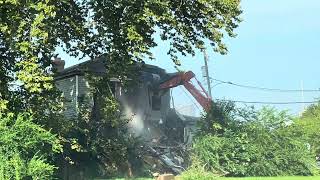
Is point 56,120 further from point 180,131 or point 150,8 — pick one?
point 180,131

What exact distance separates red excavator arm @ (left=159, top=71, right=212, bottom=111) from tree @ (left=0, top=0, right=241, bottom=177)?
11330 millimetres

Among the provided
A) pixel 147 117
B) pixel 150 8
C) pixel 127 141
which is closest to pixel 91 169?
pixel 127 141

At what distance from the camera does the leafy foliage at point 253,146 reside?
1211 inches

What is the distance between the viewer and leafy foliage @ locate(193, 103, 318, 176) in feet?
101

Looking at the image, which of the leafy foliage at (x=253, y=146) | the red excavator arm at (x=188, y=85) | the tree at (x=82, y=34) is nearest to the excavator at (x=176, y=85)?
the red excavator arm at (x=188, y=85)

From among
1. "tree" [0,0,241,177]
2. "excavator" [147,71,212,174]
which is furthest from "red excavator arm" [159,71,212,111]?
"tree" [0,0,241,177]

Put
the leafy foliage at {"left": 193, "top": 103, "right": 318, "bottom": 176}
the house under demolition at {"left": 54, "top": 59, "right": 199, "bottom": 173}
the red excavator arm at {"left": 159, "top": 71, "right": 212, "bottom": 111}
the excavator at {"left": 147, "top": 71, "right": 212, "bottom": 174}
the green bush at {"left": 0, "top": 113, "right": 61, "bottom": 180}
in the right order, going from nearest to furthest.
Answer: the green bush at {"left": 0, "top": 113, "right": 61, "bottom": 180}, the leafy foliage at {"left": 193, "top": 103, "right": 318, "bottom": 176}, the excavator at {"left": 147, "top": 71, "right": 212, "bottom": 174}, the house under demolition at {"left": 54, "top": 59, "right": 199, "bottom": 173}, the red excavator arm at {"left": 159, "top": 71, "right": 212, "bottom": 111}

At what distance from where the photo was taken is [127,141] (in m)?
29.3

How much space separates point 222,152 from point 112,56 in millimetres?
10924

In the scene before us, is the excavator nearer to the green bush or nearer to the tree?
the tree

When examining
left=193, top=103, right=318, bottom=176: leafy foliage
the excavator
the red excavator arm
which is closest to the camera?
left=193, top=103, right=318, bottom=176: leafy foliage

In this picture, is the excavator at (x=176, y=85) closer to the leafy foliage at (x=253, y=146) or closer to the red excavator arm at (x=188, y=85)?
the red excavator arm at (x=188, y=85)

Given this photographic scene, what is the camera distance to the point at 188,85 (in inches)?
1930

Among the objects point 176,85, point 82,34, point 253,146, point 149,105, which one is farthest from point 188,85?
point 82,34
